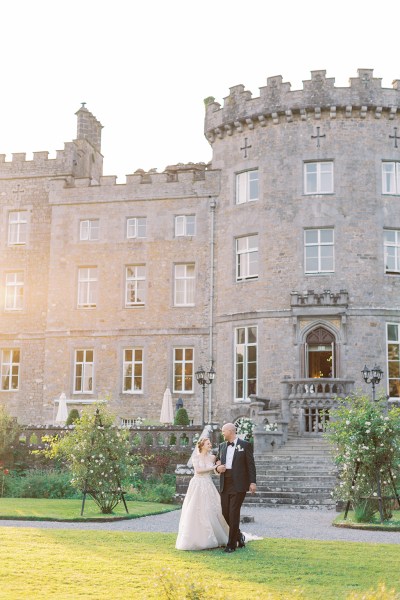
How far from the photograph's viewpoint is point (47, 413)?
109ft

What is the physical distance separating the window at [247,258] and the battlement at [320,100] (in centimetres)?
457

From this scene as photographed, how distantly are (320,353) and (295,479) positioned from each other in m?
8.80

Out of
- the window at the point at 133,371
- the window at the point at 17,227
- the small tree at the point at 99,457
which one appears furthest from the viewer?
the window at the point at 17,227

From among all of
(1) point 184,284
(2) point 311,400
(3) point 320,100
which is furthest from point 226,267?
(3) point 320,100

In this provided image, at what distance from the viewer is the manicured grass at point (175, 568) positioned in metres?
8.49

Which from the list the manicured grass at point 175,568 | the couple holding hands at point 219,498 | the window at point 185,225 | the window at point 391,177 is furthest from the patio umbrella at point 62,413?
the couple holding hands at point 219,498

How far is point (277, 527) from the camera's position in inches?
609

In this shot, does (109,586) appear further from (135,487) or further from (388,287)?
(388,287)

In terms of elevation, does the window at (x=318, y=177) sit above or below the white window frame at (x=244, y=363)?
above

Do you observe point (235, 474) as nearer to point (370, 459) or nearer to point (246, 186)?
point (370, 459)

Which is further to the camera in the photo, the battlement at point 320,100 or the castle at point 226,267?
the battlement at point 320,100

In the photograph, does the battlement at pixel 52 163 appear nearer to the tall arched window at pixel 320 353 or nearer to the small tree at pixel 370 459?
the tall arched window at pixel 320 353

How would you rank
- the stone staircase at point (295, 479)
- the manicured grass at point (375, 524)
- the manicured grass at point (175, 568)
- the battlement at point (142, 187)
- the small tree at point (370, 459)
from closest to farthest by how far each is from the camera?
the manicured grass at point (175, 568), the manicured grass at point (375, 524), the small tree at point (370, 459), the stone staircase at point (295, 479), the battlement at point (142, 187)

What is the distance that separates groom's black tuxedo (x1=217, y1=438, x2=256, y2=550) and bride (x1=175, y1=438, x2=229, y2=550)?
14cm
